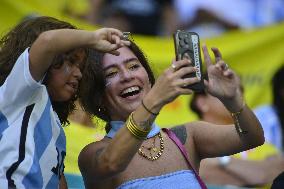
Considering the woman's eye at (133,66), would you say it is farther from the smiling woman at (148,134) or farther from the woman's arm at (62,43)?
the woman's arm at (62,43)

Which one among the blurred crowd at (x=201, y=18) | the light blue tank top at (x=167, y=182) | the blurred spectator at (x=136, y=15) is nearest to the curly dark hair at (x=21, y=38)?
the light blue tank top at (x=167, y=182)

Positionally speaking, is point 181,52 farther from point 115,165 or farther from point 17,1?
point 17,1

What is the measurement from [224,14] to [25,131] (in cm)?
553

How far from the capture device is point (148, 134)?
11.6ft

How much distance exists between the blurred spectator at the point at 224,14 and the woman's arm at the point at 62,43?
5.11 metres

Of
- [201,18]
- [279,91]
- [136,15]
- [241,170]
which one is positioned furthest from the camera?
[201,18]

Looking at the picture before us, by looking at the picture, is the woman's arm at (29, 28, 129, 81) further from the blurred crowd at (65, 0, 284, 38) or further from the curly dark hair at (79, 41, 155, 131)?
the blurred crowd at (65, 0, 284, 38)

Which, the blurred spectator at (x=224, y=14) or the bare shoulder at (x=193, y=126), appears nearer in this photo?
the bare shoulder at (x=193, y=126)

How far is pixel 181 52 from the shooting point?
3.21 m

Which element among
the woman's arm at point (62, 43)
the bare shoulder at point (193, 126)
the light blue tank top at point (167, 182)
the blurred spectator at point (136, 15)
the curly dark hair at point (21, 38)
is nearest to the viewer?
the woman's arm at point (62, 43)

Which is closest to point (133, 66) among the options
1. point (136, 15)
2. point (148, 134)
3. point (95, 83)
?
point (95, 83)

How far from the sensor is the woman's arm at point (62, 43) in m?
3.11

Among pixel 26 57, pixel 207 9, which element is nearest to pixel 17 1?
pixel 207 9

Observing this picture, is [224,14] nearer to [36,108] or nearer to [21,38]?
[21,38]
